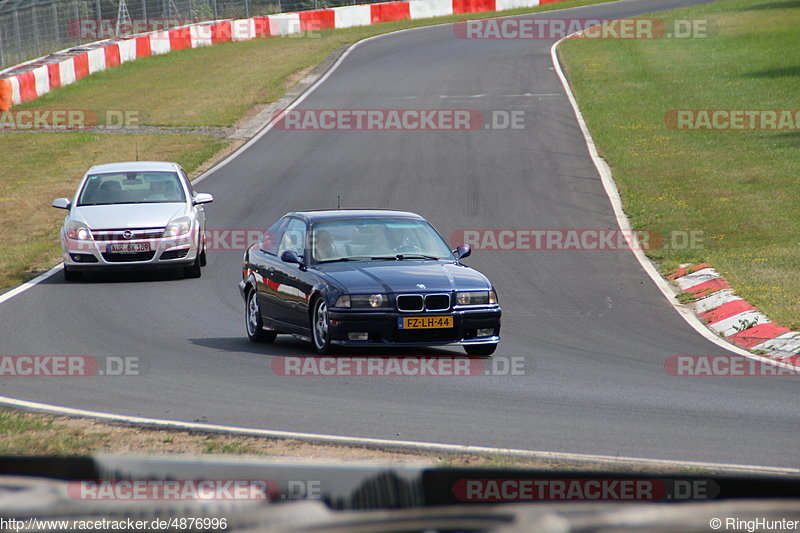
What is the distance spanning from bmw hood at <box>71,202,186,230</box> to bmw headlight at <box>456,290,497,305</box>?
7887 mm

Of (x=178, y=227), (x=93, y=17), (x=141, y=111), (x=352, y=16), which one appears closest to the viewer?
(x=178, y=227)

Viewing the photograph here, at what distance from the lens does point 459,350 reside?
11.9 meters

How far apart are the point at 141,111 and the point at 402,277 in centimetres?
2728

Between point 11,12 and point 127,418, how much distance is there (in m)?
35.7

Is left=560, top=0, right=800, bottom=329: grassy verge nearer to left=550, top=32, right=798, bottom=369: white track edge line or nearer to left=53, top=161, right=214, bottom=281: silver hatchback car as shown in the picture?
left=550, top=32, right=798, bottom=369: white track edge line

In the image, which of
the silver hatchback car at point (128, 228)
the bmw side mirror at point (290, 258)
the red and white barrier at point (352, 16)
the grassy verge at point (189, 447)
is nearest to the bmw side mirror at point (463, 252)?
the bmw side mirror at point (290, 258)

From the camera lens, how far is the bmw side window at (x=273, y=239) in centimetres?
1274

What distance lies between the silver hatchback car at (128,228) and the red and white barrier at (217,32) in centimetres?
1963

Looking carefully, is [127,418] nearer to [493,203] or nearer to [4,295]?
[4,295]

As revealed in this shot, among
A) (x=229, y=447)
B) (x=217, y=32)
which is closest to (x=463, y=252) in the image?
(x=229, y=447)

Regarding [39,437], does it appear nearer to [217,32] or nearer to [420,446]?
[420,446]

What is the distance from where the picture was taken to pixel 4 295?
15844mm

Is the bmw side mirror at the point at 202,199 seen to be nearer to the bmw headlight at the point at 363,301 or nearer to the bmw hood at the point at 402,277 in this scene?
the bmw hood at the point at 402,277

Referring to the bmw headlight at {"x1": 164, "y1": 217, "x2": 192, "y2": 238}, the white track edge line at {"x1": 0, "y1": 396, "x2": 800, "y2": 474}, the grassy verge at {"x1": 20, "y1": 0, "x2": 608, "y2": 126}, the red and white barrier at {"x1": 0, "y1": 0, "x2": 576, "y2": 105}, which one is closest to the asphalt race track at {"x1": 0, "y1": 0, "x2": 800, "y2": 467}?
the white track edge line at {"x1": 0, "y1": 396, "x2": 800, "y2": 474}
